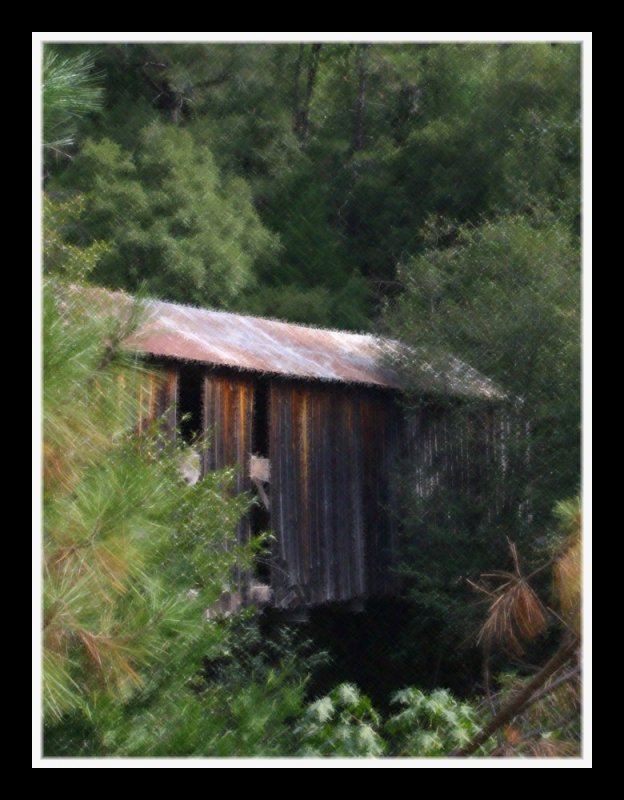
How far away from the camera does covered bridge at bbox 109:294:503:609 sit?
1184 cm

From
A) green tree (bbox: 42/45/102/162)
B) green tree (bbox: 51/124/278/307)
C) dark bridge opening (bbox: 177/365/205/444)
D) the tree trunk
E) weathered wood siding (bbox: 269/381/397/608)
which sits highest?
the tree trunk

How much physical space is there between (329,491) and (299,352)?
1.57 metres

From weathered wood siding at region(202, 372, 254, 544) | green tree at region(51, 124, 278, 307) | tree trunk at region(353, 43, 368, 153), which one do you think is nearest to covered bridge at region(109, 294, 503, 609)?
weathered wood siding at region(202, 372, 254, 544)

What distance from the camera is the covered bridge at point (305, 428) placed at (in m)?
11.8

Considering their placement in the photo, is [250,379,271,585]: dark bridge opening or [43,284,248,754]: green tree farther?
[250,379,271,585]: dark bridge opening

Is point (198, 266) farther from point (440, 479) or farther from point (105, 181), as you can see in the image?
point (440, 479)

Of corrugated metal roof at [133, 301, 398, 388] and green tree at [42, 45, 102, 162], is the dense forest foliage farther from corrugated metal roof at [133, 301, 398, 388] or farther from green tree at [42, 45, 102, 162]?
corrugated metal roof at [133, 301, 398, 388]

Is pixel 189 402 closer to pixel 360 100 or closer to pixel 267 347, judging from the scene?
pixel 267 347

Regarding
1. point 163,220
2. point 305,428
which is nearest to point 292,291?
point 163,220

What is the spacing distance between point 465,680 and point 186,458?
19.8 ft

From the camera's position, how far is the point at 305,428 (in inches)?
505

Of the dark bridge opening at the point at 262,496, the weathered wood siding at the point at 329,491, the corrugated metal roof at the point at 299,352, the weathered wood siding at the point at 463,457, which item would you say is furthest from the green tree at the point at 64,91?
the weathered wood siding at the point at 463,457

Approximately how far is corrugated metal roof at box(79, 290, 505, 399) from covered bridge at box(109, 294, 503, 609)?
0.02 m
